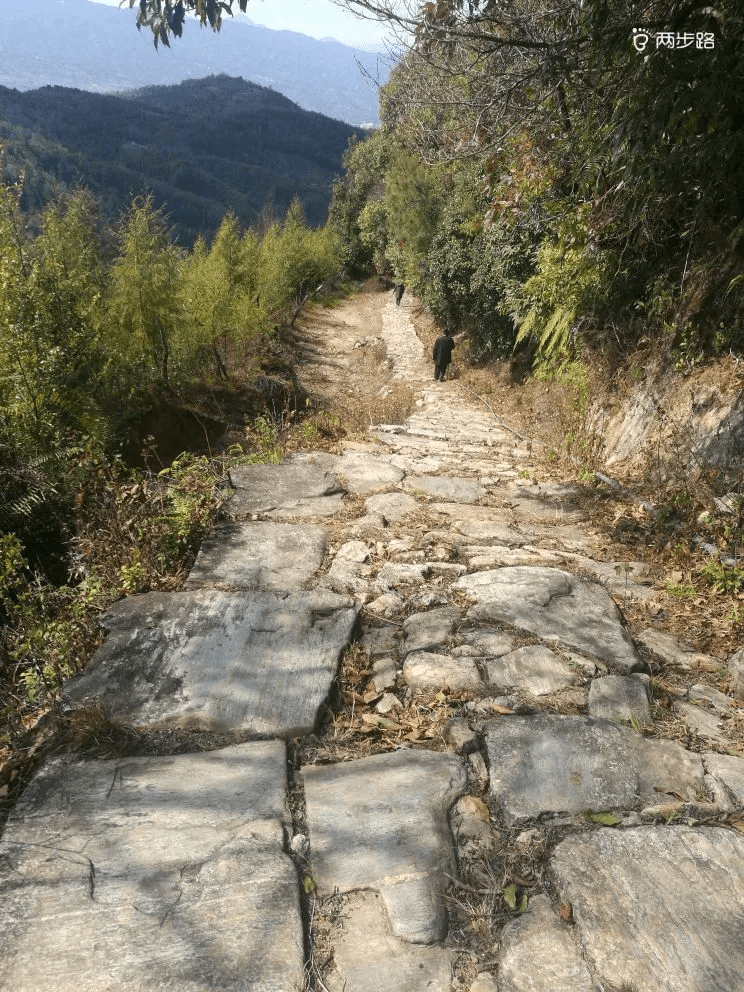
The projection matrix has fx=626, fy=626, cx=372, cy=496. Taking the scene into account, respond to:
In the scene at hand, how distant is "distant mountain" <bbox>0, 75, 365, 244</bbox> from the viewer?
342 feet

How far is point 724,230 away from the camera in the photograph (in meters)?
4.77

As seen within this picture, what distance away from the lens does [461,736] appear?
1.97 meters

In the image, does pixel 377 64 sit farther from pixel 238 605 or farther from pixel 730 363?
pixel 238 605

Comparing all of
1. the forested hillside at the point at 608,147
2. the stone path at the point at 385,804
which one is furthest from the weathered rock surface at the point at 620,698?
the forested hillside at the point at 608,147

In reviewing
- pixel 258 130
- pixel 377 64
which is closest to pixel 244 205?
pixel 258 130

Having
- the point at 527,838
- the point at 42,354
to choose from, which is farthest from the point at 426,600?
the point at 42,354

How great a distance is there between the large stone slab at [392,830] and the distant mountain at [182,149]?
98.7 metres

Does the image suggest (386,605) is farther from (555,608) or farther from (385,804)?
(385,804)

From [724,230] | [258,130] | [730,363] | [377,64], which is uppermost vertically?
[258,130]

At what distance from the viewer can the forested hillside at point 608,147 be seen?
3.82m

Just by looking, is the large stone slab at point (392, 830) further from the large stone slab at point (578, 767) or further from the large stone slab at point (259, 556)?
the large stone slab at point (259, 556)

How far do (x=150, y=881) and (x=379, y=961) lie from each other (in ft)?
1.81

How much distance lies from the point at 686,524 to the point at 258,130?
199 meters

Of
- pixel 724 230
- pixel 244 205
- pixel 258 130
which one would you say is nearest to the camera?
pixel 724 230
